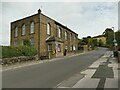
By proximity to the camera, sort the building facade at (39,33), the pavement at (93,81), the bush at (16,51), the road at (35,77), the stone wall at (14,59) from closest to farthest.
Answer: the pavement at (93,81) < the road at (35,77) < the stone wall at (14,59) < the bush at (16,51) < the building facade at (39,33)

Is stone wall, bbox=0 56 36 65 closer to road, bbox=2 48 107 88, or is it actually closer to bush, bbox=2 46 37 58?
bush, bbox=2 46 37 58

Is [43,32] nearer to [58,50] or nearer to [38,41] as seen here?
[38,41]

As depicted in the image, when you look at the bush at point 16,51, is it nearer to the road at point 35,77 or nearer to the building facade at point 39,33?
the road at point 35,77

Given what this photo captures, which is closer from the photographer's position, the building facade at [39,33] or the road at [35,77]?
the road at [35,77]

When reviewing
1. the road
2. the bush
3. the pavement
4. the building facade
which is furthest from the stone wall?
the building facade

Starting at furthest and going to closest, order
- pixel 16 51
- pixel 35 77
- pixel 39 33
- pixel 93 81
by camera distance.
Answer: pixel 39 33, pixel 16 51, pixel 35 77, pixel 93 81

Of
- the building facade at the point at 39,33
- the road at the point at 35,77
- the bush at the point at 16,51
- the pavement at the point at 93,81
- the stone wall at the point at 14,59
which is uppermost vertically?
the building facade at the point at 39,33

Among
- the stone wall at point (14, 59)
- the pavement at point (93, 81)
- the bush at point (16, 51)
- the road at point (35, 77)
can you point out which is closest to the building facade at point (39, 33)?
the bush at point (16, 51)

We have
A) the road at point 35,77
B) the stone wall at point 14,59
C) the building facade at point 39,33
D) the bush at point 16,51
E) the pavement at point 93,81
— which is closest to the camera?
the pavement at point 93,81

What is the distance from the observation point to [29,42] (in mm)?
40938

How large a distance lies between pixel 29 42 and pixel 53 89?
3271 centimetres

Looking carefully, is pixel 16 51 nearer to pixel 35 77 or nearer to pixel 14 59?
pixel 14 59

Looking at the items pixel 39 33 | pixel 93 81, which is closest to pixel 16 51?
pixel 39 33

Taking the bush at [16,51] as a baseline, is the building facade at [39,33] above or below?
above
